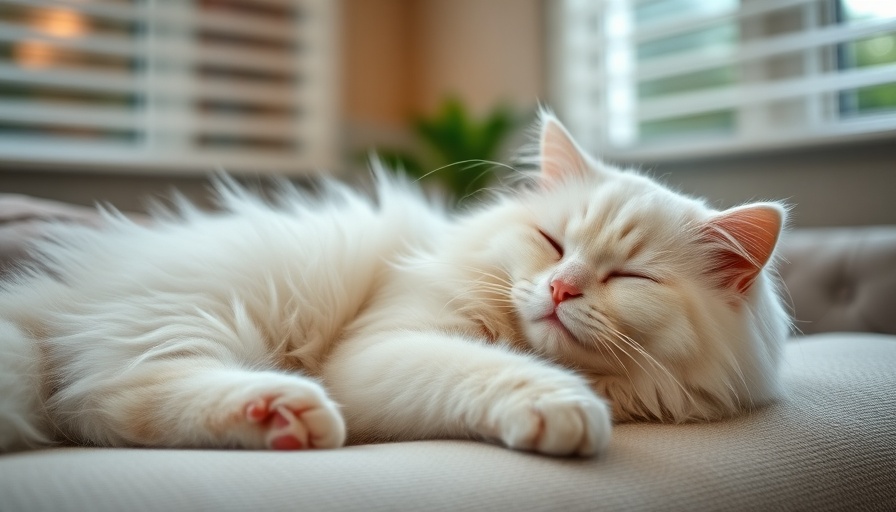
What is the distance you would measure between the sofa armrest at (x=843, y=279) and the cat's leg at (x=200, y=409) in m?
1.60

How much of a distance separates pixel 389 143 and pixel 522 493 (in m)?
4.03

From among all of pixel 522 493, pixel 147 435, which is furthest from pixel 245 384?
pixel 522 493

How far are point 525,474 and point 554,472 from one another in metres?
0.04

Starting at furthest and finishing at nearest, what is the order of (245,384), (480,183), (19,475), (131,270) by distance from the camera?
(480,183), (131,270), (245,384), (19,475)

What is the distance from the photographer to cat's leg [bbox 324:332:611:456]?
3.06 ft

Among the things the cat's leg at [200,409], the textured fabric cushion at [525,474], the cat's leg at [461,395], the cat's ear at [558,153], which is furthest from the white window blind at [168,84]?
the textured fabric cushion at [525,474]

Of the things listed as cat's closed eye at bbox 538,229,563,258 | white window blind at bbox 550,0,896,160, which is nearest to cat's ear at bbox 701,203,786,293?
cat's closed eye at bbox 538,229,563,258

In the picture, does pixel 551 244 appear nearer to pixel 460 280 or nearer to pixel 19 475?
pixel 460 280

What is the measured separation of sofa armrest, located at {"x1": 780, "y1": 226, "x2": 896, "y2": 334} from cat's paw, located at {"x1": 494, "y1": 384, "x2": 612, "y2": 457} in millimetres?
1349

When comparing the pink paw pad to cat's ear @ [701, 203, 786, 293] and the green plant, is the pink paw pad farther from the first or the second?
the green plant

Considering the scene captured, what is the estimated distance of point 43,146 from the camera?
3.21 metres

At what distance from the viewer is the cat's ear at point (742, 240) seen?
1211 mm

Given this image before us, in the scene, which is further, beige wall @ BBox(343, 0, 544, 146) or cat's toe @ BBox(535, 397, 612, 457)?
beige wall @ BBox(343, 0, 544, 146)

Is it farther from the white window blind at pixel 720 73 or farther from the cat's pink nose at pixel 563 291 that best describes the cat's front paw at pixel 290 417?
the white window blind at pixel 720 73
